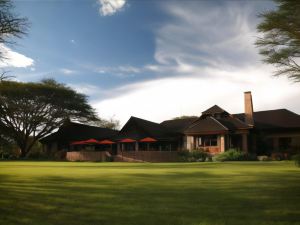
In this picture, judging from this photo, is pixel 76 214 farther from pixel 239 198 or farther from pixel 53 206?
pixel 239 198

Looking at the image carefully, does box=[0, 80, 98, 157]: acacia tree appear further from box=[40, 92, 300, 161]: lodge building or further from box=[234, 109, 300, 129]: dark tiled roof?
box=[234, 109, 300, 129]: dark tiled roof

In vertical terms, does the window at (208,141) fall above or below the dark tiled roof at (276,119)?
below

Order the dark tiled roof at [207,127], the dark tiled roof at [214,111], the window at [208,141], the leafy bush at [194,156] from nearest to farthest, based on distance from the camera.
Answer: the leafy bush at [194,156] < the dark tiled roof at [207,127] < the window at [208,141] < the dark tiled roof at [214,111]

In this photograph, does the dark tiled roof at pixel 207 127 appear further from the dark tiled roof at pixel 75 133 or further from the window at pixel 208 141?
the dark tiled roof at pixel 75 133

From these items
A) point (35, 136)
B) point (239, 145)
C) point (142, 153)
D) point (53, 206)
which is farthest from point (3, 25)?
point (35, 136)

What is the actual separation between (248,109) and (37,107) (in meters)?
33.1

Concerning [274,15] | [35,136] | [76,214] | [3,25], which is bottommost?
[76,214]

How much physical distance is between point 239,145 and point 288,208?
35.3m

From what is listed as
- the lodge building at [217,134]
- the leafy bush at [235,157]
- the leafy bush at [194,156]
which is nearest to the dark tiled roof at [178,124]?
the lodge building at [217,134]

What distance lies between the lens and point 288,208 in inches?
312

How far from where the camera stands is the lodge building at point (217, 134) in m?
40.4

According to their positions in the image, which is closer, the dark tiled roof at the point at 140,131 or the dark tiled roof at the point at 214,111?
the dark tiled roof at the point at 214,111

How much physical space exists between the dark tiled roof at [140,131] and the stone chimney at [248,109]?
32.0ft

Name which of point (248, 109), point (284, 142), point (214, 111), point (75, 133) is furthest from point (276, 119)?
point (75, 133)
